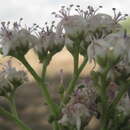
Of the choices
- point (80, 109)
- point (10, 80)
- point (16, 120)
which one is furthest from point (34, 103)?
point (80, 109)

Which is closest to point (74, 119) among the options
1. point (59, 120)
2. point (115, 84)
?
point (59, 120)

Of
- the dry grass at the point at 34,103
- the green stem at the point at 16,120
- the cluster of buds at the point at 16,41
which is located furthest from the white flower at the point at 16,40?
the dry grass at the point at 34,103

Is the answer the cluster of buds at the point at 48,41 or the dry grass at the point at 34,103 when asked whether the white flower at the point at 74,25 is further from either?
the dry grass at the point at 34,103

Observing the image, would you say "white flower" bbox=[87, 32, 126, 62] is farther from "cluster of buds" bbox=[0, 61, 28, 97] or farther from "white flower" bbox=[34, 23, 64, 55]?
"cluster of buds" bbox=[0, 61, 28, 97]

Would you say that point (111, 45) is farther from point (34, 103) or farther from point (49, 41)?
point (34, 103)

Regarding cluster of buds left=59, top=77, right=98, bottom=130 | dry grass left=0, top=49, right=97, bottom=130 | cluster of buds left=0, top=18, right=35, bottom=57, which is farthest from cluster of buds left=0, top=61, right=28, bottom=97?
dry grass left=0, top=49, right=97, bottom=130

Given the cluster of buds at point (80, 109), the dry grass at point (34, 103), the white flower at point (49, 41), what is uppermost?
the white flower at point (49, 41)
